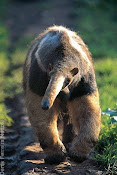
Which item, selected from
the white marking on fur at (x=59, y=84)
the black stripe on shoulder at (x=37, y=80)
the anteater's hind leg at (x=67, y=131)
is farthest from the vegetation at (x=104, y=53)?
the white marking on fur at (x=59, y=84)

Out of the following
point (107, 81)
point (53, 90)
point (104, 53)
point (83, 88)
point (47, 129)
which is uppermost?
point (104, 53)

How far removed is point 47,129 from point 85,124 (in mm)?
485

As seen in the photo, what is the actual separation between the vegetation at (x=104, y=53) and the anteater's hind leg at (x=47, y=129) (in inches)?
20.9

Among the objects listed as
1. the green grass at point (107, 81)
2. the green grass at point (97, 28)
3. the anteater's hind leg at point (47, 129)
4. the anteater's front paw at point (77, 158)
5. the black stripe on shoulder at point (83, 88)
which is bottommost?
the anteater's front paw at point (77, 158)

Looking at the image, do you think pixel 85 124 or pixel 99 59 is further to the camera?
pixel 99 59

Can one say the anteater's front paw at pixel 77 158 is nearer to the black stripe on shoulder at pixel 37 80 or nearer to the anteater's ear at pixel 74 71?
the black stripe on shoulder at pixel 37 80

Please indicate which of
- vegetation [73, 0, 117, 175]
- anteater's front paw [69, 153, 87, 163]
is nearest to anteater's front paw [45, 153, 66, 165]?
anteater's front paw [69, 153, 87, 163]

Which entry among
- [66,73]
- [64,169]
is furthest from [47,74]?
[64,169]

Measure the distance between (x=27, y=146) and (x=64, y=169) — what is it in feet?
3.71

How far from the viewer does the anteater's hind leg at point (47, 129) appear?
4.77 m

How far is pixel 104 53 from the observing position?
1148 centimetres

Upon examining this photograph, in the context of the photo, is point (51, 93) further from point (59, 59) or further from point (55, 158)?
point (55, 158)

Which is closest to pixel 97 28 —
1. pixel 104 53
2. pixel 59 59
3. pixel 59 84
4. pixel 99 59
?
pixel 104 53

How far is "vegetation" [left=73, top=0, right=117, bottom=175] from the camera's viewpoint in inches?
198
